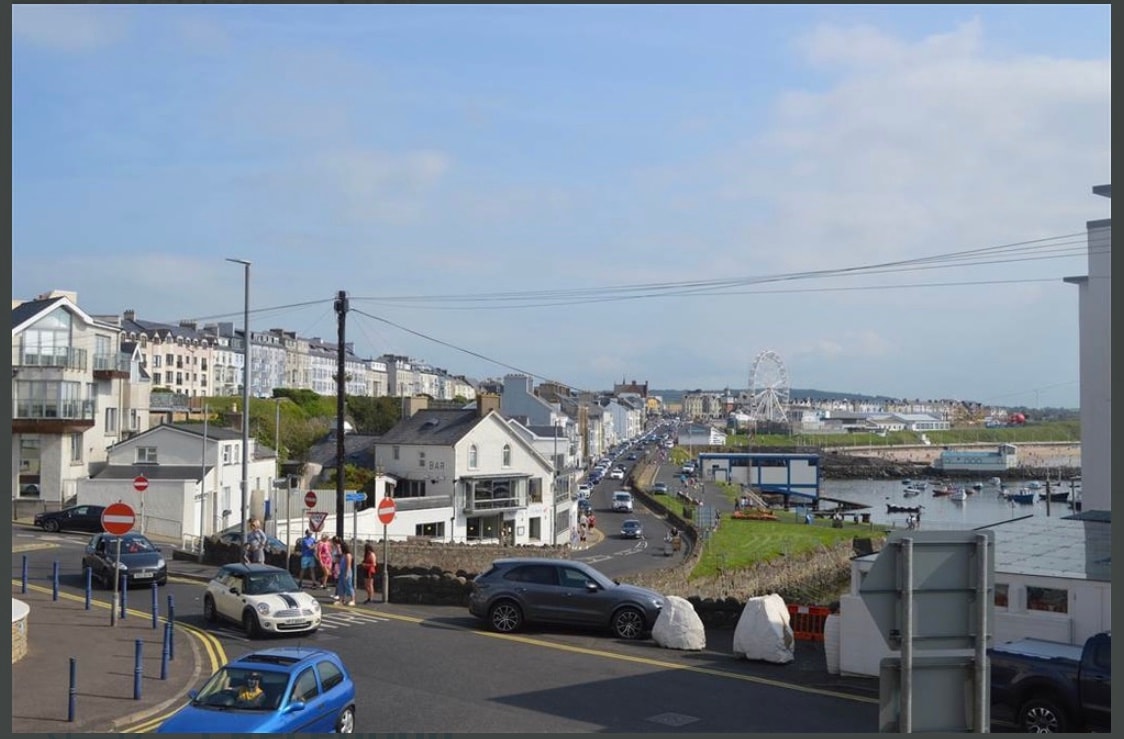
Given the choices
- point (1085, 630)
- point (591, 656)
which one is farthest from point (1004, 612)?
point (591, 656)

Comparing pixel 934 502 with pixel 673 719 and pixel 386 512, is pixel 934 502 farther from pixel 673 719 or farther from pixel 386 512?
pixel 673 719

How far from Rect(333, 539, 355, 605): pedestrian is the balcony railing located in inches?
1217

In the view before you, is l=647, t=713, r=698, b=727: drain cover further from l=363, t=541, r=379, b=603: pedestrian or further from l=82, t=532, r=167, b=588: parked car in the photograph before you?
l=82, t=532, r=167, b=588: parked car

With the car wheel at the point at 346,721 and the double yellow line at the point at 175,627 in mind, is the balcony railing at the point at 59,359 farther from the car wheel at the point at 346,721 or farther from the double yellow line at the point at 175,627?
the car wheel at the point at 346,721

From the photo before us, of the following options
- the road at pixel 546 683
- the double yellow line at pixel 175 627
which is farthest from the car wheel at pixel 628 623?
the double yellow line at pixel 175 627

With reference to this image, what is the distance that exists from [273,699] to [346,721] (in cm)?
158

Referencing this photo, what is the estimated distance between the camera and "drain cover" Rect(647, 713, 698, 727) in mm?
15688

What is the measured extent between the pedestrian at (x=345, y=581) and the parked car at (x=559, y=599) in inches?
167

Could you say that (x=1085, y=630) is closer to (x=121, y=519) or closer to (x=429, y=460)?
(x=121, y=519)

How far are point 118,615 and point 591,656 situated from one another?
11062mm

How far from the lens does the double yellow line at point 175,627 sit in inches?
602

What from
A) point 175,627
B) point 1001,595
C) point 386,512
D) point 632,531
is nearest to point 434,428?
point 632,531

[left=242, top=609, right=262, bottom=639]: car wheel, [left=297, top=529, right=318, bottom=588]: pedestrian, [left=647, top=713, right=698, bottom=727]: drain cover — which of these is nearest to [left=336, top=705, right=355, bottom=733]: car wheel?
[left=647, top=713, right=698, bottom=727]: drain cover

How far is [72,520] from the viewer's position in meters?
45.2
